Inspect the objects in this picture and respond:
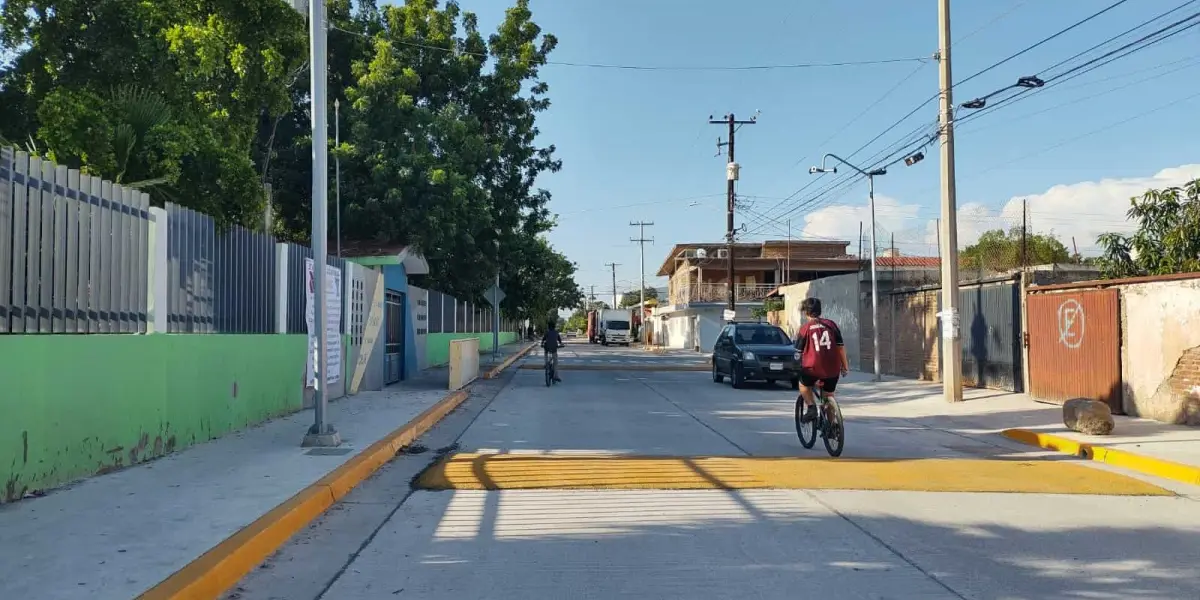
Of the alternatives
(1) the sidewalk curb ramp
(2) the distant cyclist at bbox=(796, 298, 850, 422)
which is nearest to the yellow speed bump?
(1) the sidewalk curb ramp

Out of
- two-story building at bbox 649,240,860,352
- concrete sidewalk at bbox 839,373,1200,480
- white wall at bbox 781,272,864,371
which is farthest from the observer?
two-story building at bbox 649,240,860,352

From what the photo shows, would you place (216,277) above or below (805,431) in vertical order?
above

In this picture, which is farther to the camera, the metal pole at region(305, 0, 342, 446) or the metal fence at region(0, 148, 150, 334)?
the metal pole at region(305, 0, 342, 446)

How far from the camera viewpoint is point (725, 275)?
66688 mm

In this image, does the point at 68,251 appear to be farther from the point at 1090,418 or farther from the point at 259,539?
the point at 1090,418

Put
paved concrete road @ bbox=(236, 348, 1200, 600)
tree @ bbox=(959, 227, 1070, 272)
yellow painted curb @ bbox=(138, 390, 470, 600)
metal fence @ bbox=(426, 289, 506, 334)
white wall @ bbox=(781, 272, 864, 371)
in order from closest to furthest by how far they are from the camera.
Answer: yellow painted curb @ bbox=(138, 390, 470, 600)
paved concrete road @ bbox=(236, 348, 1200, 600)
white wall @ bbox=(781, 272, 864, 371)
metal fence @ bbox=(426, 289, 506, 334)
tree @ bbox=(959, 227, 1070, 272)

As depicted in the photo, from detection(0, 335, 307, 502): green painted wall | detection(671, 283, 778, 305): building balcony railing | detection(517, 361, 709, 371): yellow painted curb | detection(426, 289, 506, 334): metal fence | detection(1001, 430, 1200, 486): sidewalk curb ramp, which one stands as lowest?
detection(1001, 430, 1200, 486): sidewalk curb ramp

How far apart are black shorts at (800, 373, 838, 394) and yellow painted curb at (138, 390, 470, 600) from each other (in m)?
4.83

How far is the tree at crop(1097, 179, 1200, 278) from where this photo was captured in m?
14.3

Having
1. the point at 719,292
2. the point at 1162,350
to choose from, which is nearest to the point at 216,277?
the point at 1162,350

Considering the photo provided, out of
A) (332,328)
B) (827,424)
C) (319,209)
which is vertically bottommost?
(827,424)

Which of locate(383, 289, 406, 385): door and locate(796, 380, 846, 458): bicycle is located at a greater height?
locate(383, 289, 406, 385): door

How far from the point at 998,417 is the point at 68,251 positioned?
1290 centimetres

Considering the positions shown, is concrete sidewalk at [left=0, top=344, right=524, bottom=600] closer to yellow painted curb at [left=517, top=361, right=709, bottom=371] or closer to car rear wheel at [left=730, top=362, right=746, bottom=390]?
car rear wheel at [left=730, top=362, right=746, bottom=390]
